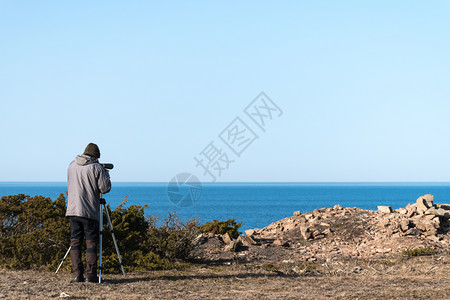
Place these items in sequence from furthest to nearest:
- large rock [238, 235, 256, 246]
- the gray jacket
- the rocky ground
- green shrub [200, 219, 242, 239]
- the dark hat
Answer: green shrub [200, 219, 242, 239]
large rock [238, 235, 256, 246]
the dark hat
the gray jacket
the rocky ground

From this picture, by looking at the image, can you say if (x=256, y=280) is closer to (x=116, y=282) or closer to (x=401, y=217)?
(x=116, y=282)

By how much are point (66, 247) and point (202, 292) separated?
412 cm

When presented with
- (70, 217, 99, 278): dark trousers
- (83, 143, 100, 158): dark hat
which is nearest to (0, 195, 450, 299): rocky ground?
(70, 217, 99, 278): dark trousers

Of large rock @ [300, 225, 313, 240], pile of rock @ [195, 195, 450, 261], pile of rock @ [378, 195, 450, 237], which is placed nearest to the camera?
pile of rock @ [195, 195, 450, 261]

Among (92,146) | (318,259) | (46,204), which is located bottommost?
(318,259)

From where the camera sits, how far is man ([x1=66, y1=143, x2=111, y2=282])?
979 cm

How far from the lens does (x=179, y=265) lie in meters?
12.8

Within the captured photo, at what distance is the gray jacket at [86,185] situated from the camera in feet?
32.1

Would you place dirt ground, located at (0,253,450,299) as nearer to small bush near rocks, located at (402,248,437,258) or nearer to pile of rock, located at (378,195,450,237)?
small bush near rocks, located at (402,248,437,258)

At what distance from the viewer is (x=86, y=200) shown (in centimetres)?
981

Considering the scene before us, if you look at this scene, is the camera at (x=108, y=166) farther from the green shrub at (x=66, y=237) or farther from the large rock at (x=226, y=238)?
the large rock at (x=226, y=238)

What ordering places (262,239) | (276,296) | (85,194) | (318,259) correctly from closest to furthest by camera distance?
(276,296) < (85,194) < (318,259) < (262,239)

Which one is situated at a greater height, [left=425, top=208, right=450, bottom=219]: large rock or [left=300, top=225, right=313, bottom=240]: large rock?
[left=425, top=208, right=450, bottom=219]: large rock

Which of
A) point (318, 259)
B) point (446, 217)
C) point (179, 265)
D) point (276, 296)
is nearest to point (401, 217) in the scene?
point (446, 217)
